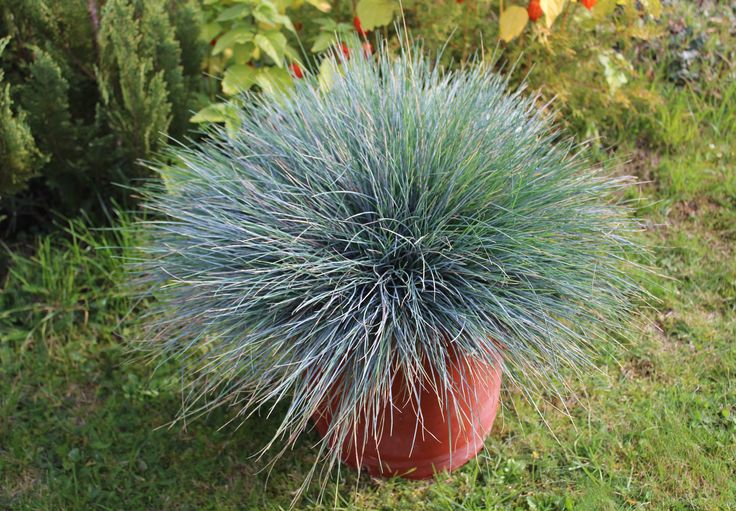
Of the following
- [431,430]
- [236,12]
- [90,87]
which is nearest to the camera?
[431,430]

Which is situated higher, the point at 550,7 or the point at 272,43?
the point at 550,7

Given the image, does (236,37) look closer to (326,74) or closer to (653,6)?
(326,74)

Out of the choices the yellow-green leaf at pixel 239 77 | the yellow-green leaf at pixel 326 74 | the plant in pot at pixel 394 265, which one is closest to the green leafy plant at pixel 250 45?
the yellow-green leaf at pixel 239 77

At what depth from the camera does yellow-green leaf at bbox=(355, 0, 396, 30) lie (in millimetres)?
2969

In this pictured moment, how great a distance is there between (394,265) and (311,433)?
0.79 meters

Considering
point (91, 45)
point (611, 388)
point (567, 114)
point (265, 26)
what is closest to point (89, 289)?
point (91, 45)

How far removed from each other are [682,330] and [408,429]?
133 cm

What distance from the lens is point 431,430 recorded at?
218 centimetres

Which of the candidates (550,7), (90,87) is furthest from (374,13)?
(90,87)

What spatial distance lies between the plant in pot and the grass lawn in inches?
9.0

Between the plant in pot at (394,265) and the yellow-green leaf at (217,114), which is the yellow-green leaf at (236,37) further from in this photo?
the plant in pot at (394,265)

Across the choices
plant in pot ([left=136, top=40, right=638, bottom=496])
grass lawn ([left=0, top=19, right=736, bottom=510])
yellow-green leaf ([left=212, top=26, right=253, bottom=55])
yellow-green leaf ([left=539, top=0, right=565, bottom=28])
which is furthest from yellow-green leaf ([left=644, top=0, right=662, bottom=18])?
yellow-green leaf ([left=212, top=26, right=253, bottom=55])

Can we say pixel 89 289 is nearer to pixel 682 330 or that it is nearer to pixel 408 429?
pixel 408 429

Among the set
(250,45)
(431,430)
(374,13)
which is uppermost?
(374,13)
